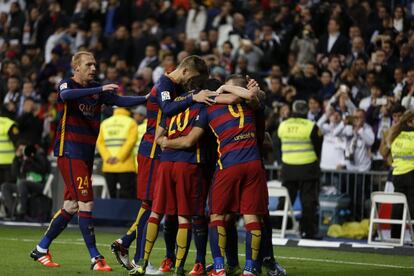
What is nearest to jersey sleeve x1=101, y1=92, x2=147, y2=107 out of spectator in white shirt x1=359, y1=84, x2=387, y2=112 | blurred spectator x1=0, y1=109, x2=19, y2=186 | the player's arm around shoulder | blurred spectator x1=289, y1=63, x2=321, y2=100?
the player's arm around shoulder

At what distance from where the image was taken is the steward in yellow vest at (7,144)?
2264cm

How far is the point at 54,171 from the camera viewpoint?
2264 cm

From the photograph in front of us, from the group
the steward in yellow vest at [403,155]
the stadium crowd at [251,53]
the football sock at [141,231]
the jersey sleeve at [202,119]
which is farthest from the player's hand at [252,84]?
the stadium crowd at [251,53]

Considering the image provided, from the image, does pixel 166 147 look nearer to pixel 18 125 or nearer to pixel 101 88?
pixel 101 88

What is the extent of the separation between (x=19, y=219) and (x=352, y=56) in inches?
275

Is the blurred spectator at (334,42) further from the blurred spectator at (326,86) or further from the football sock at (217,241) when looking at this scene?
the football sock at (217,241)

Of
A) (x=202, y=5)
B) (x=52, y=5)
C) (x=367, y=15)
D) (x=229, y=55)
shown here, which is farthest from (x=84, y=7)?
(x=367, y=15)

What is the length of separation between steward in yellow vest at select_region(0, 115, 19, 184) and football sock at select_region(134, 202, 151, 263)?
9479 mm

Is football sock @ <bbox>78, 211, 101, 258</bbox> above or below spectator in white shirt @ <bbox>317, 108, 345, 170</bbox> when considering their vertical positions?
below

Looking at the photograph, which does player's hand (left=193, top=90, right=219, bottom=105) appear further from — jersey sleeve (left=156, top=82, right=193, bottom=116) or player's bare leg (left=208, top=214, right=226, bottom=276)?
player's bare leg (left=208, top=214, right=226, bottom=276)

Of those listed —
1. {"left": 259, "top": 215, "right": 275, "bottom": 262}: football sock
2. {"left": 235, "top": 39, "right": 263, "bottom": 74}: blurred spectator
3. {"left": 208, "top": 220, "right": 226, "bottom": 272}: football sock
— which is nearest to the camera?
{"left": 208, "top": 220, "right": 226, "bottom": 272}: football sock

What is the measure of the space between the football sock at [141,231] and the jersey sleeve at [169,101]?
1.41 m

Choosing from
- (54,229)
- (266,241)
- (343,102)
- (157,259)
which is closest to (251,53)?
(343,102)

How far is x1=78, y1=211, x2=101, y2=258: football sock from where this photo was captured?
1342 centimetres
